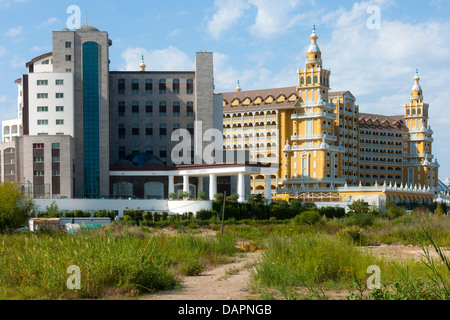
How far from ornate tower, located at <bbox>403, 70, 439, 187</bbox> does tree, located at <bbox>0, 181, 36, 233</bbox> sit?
3865 inches

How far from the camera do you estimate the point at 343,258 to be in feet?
66.3

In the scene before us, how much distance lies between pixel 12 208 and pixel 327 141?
74293 mm

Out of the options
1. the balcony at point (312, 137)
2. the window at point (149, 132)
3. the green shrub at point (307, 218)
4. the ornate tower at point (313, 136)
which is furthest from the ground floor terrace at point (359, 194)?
the green shrub at point (307, 218)

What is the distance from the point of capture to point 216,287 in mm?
19656

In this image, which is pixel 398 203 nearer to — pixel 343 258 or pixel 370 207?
pixel 370 207

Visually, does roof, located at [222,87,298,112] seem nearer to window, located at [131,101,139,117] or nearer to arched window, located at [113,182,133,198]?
window, located at [131,101,139,117]

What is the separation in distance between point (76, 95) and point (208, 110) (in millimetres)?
19383

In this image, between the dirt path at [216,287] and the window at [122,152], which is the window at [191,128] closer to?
the window at [122,152]

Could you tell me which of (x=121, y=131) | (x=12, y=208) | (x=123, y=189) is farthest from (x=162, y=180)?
(x=12, y=208)

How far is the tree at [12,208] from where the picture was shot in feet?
157

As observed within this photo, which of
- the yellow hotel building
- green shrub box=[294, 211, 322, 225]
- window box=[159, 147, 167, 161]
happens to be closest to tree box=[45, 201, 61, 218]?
green shrub box=[294, 211, 322, 225]

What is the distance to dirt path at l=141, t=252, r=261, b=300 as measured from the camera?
688 inches
